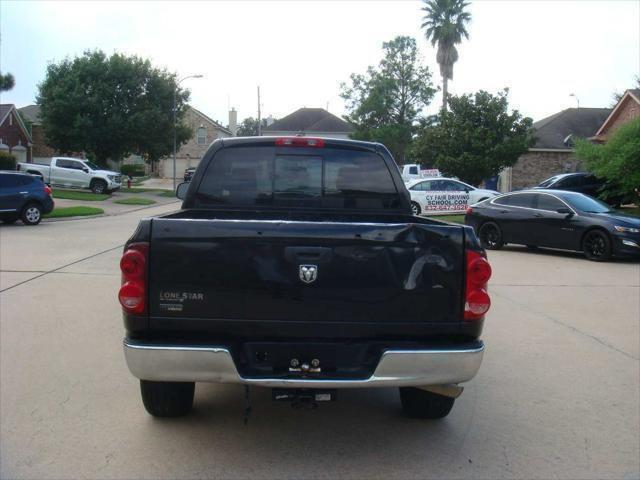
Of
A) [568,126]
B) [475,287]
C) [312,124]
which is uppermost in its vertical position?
[312,124]

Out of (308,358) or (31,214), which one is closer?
(308,358)

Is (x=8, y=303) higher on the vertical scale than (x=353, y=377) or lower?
lower

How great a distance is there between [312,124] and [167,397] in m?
74.3

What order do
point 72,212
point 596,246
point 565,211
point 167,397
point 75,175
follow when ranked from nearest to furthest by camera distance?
point 167,397, point 596,246, point 565,211, point 72,212, point 75,175

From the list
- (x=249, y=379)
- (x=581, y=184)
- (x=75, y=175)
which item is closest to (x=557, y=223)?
(x=249, y=379)

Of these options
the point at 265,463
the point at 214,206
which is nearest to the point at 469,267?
the point at 265,463

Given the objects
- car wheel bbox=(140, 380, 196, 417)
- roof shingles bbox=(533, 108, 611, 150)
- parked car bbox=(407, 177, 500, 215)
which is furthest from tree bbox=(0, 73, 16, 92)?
roof shingles bbox=(533, 108, 611, 150)

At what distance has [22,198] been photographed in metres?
19.4

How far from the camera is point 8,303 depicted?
8.69 metres

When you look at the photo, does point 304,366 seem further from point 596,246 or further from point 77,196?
point 77,196

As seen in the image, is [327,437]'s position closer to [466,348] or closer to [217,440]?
[217,440]

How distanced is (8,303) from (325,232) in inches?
257

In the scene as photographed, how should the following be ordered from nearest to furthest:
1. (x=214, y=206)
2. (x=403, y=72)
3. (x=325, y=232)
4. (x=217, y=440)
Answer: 1. (x=325, y=232)
2. (x=217, y=440)
3. (x=214, y=206)
4. (x=403, y=72)

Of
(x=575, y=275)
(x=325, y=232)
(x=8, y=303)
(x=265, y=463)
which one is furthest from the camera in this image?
(x=575, y=275)
